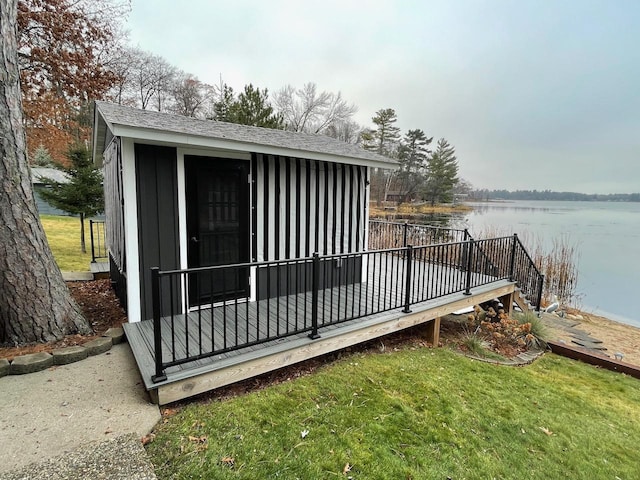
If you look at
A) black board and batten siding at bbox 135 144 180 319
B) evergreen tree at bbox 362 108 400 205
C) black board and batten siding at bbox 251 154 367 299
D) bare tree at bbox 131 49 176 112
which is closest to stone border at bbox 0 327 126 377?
black board and batten siding at bbox 135 144 180 319

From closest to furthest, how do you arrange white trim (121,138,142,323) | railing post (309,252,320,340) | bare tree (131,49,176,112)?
railing post (309,252,320,340)
white trim (121,138,142,323)
bare tree (131,49,176,112)

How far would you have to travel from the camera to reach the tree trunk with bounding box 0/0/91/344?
3.16 metres

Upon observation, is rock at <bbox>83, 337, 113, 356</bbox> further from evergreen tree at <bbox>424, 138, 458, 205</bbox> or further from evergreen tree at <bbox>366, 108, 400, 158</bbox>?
evergreen tree at <bbox>424, 138, 458, 205</bbox>

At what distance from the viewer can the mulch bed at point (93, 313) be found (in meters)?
3.31

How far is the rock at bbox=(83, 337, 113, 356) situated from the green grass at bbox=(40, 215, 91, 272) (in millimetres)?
5187

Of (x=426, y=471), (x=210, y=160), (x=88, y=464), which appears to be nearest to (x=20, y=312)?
(x=88, y=464)

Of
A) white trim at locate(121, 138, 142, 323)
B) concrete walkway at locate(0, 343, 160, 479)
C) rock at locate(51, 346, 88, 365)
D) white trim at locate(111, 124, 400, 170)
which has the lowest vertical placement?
concrete walkway at locate(0, 343, 160, 479)

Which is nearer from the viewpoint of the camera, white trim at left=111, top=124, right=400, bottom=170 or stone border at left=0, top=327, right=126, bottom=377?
stone border at left=0, top=327, right=126, bottom=377

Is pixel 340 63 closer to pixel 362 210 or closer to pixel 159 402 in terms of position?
pixel 362 210

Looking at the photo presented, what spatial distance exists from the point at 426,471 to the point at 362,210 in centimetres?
402

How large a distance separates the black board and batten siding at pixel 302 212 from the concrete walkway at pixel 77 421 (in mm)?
2060

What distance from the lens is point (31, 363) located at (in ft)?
9.85

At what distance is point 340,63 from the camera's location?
1969 centimetres

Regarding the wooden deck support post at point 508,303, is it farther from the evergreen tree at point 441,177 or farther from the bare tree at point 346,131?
the evergreen tree at point 441,177
